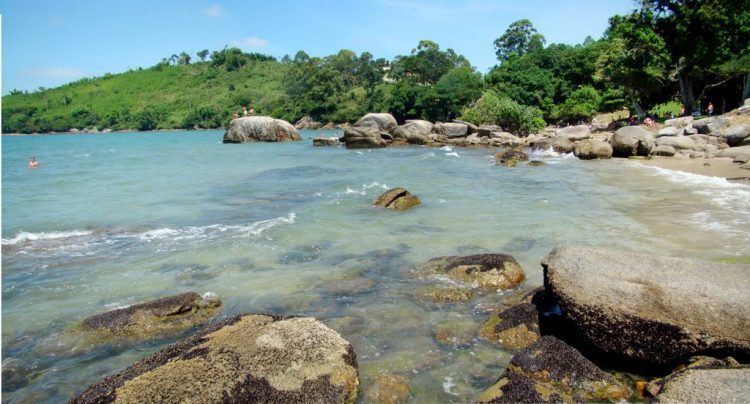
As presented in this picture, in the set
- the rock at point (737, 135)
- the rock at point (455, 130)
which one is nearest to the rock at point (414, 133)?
the rock at point (455, 130)

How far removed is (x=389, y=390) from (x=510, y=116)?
42542mm

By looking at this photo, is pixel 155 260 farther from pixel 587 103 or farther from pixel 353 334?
pixel 587 103

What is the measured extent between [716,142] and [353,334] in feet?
88.6

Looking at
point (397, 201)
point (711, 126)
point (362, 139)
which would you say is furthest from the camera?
point (362, 139)

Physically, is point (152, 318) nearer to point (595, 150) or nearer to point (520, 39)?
point (595, 150)

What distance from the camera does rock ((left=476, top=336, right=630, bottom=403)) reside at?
14.3 ft

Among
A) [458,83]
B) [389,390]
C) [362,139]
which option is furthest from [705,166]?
[458,83]

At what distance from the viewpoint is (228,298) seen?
768 cm

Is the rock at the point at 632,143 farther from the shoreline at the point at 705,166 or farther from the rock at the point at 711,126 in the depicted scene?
the rock at the point at 711,126

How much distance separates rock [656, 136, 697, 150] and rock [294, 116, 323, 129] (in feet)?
246

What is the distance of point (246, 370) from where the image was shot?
4.39m

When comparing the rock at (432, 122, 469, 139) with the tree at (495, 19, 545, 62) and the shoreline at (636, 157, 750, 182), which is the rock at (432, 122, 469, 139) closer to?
the shoreline at (636, 157, 750, 182)

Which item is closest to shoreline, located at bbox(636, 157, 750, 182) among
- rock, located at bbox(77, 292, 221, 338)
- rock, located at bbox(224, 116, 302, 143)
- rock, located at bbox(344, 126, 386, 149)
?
rock, located at bbox(77, 292, 221, 338)

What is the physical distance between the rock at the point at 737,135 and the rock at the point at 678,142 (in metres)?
1.80
